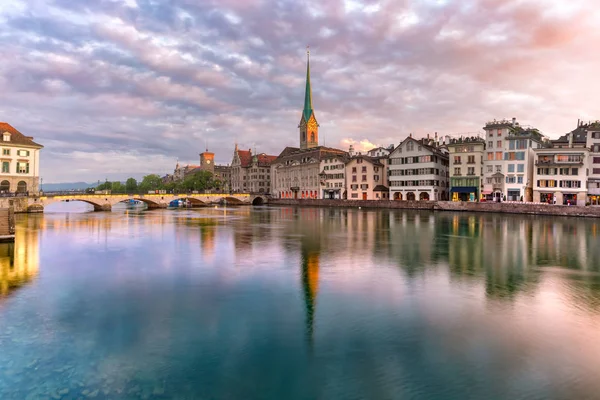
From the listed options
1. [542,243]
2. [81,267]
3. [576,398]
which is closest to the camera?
[576,398]

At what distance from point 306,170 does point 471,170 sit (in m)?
55.5

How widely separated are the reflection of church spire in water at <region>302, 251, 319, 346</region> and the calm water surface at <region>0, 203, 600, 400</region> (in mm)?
98

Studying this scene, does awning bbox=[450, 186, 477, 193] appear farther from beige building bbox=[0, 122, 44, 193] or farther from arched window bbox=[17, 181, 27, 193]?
arched window bbox=[17, 181, 27, 193]

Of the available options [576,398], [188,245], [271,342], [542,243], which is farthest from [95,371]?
[542,243]

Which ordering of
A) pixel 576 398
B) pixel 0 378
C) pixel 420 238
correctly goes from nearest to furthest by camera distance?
pixel 576 398 < pixel 0 378 < pixel 420 238

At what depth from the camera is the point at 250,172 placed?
158500 mm

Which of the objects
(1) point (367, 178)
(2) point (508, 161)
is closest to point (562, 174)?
(2) point (508, 161)

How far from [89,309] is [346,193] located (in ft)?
318

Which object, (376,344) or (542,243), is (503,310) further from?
(542,243)

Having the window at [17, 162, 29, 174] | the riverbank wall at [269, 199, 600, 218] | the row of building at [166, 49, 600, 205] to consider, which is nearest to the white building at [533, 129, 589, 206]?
the row of building at [166, 49, 600, 205]

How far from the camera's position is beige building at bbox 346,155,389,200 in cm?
10219

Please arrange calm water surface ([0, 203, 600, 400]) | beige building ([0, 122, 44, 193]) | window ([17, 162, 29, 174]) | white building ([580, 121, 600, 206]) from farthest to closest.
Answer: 1. white building ([580, 121, 600, 206])
2. window ([17, 162, 29, 174])
3. beige building ([0, 122, 44, 193])
4. calm water surface ([0, 203, 600, 400])

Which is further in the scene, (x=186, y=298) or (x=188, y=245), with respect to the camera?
(x=188, y=245)

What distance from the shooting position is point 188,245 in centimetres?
3438
